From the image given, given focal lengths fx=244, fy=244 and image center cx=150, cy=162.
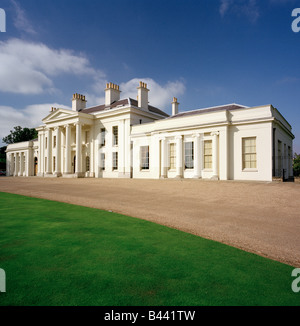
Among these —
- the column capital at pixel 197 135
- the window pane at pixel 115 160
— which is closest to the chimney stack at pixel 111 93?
the window pane at pixel 115 160

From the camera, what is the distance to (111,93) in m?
35.0

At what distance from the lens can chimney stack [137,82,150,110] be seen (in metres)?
32.3

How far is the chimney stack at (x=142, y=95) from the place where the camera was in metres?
32.3

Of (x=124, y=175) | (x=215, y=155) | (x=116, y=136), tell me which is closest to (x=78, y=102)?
(x=116, y=136)

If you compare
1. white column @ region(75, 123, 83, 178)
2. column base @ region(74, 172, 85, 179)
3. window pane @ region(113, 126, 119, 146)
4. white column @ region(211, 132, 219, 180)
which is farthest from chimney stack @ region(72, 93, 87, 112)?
white column @ region(211, 132, 219, 180)

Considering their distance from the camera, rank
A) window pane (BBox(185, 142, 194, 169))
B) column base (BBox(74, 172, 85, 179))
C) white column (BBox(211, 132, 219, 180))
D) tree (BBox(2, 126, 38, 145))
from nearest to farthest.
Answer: white column (BBox(211, 132, 219, 180)) → window pane (BBox(185, 142, 194, 169)) → column base (BBox(74, 172, 85, 179)) → tree (BBox(2, 126, 38, 145))

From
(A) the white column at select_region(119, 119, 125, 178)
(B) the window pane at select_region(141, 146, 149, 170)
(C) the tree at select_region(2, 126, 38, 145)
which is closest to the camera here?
(B) the window pane at select_region(141, 146, 149, 170)

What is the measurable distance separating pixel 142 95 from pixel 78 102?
12884 mm

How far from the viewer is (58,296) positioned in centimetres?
288

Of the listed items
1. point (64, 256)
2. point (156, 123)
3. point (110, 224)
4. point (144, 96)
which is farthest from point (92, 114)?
point (64, 256)

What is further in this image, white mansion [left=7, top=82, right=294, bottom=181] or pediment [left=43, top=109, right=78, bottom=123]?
pediment [left=43, top=109, right=78, bottom=123]

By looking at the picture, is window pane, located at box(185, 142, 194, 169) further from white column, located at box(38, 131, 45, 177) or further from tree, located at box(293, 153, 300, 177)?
tree, located at box(293, 153, 300, 177)

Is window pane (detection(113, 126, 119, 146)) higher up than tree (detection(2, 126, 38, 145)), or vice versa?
tree (detection(2, 126, 38, 145))
